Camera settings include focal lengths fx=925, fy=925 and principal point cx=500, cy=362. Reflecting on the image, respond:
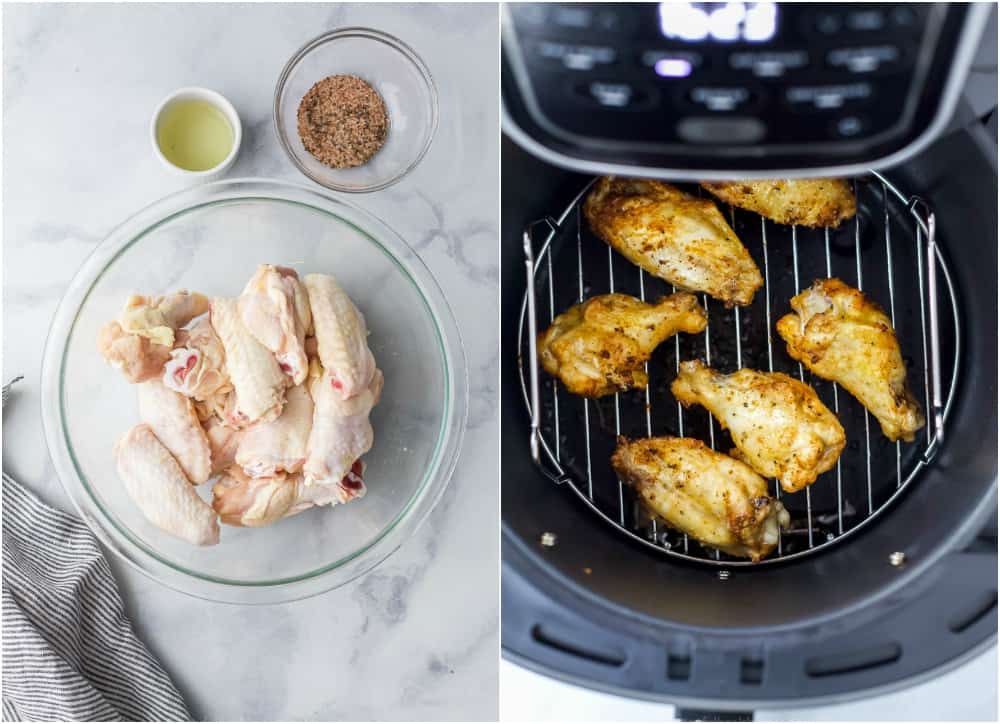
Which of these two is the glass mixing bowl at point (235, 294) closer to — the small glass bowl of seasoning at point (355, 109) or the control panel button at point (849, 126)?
the small glass bowl of seasoning at point (355, 109)

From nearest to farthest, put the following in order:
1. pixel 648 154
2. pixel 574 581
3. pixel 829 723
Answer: pixel 648 154 → pixel 574 581 → pixel 829 723

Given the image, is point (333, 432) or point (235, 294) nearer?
point (333, 432)

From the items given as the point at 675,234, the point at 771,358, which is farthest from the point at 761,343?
the point at 675,234

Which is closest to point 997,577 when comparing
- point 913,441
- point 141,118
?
point 913,441

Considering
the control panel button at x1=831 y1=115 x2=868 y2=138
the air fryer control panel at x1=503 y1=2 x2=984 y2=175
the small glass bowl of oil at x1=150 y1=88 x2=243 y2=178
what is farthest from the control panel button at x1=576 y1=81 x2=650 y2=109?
the small glass bowl of oil at x1=150 y1=88 x2=243 y2=178

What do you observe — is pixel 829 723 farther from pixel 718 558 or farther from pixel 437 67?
pixel 437 67

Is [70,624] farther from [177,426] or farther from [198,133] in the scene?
[198,133]
